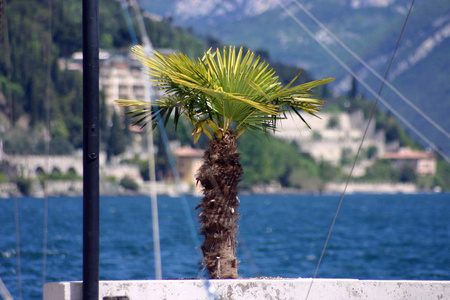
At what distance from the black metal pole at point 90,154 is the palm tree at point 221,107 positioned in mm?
1489

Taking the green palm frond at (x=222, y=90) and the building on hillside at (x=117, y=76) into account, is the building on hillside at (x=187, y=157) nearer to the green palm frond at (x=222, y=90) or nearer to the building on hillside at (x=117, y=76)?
the building on hillside at (x=117, y=76)

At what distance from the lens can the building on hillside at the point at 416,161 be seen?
7042 inches

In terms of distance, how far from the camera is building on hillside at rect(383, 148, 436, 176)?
178875mm

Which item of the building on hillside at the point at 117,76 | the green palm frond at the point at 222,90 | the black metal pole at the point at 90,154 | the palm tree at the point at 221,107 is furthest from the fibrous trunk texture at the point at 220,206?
the building on hillside at the point at 117,76

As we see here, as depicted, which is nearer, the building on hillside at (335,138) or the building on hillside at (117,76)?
the building on hillside at (117,76)

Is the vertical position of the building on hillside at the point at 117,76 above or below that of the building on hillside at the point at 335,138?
above

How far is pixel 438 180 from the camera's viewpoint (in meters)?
182

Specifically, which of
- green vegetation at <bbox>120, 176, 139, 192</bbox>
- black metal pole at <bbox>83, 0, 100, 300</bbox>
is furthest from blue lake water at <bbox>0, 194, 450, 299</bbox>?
green vegetation at <bbox>120, 176, 139, 192</bbox>

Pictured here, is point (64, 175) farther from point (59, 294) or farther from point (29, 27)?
point (59, 294)

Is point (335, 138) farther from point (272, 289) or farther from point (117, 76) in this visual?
point (272, 289)

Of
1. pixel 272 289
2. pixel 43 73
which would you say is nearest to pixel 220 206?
pixel 272 289

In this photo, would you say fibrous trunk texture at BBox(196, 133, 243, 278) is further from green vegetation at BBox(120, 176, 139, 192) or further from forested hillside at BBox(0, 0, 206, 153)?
green vegetation at BBox(120, 176, 139, 192)

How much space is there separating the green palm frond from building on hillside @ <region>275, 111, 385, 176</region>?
15951cm

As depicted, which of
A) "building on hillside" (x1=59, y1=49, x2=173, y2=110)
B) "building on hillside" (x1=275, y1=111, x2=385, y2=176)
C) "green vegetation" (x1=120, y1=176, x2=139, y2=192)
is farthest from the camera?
"building on hillside" (x1=275, y1=111, x2=385, y2=176)
